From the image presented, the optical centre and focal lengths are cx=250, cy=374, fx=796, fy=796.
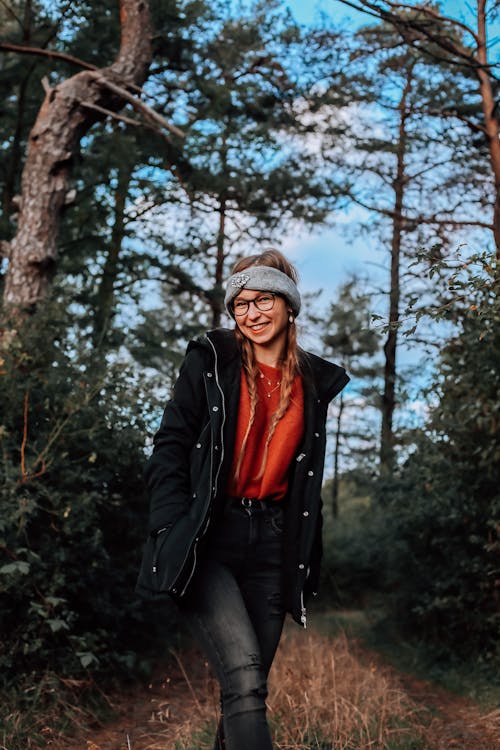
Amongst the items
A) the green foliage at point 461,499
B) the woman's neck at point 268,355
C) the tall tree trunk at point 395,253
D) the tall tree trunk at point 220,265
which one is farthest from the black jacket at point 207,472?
the tall tree trunk at point 395,253

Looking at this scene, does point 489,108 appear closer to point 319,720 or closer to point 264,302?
point 264,302

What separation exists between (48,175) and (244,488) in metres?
5.92

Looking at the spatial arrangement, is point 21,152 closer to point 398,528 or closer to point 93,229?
point 93,229

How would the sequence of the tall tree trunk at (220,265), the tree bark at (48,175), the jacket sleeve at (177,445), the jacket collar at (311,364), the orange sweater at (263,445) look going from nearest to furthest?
the jacket sleeve at (177,445), the orange sweater at (263,445), the jacket collar at (311,364), the tree bark at (48,175), the tall tree trunk at (220,265)

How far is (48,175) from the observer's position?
800 cm

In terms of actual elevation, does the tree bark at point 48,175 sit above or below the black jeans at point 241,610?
above

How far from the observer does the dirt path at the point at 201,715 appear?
452 centimetres

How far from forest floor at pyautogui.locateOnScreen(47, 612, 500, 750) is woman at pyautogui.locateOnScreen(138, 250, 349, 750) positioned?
1276mm

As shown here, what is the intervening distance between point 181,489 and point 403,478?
665 centimetres

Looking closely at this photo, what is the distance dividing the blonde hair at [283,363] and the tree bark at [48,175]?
171 inches

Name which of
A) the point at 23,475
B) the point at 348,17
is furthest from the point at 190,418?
the point at 348,17

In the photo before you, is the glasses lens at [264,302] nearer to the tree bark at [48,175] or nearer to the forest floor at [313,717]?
the forest floor at [313,717]

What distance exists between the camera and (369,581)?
1503 centimetres

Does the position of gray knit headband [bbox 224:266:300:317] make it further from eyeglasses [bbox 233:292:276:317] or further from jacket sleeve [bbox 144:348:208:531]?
jacket sleeve [bbox 144:348:208:531]
